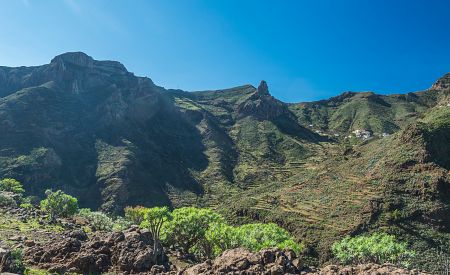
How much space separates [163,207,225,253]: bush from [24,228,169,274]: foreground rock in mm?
16328

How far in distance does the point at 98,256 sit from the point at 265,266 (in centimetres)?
2031

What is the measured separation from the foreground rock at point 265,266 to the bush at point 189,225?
26.6m

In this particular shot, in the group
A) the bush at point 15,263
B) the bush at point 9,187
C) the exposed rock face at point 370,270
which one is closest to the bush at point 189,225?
the bush at point 15,263

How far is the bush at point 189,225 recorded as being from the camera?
2461 inches

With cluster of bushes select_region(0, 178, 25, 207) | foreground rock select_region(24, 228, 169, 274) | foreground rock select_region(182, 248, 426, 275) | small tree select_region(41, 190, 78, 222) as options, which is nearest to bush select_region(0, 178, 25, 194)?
cluster of bushes select_region(0, 178, 25, 207)

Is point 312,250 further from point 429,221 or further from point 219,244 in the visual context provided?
point 219,244

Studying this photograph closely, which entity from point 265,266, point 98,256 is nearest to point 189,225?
point 98,256

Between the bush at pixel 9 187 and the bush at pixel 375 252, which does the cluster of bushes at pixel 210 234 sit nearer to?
the bush at pixel 375 252

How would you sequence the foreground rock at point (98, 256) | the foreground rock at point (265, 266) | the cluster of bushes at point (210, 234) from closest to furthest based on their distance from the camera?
the foreground rock at point (265, 266)
the foreground rock at point (98, 256)
the cluster of bushes at point (210, 234)

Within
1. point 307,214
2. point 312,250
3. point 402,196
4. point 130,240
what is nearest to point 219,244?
point 130,240

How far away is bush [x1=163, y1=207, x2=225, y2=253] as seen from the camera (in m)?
62.5

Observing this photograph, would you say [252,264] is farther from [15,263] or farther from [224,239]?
[224,239]

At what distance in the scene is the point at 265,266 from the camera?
108ft

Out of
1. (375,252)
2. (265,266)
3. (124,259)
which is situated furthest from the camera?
(375,252)
